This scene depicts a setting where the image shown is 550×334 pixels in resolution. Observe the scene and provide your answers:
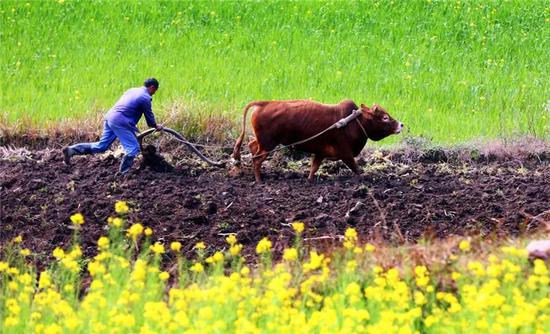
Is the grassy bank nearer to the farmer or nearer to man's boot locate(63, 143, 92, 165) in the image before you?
the farmer

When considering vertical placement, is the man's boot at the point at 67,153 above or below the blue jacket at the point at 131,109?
below

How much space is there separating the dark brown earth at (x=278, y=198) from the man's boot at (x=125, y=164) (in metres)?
0.13

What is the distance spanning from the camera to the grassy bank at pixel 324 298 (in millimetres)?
7160

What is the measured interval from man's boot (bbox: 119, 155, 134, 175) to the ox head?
96.4 inches

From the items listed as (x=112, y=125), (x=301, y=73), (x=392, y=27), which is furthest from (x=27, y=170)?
(x=392, y=27)

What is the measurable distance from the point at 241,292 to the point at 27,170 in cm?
578

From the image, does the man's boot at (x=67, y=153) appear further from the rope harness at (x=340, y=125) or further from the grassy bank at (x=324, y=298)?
the grassy bank at (x=324, y=298)

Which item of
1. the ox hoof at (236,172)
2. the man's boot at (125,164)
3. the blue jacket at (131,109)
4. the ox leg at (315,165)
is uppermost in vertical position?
the blue jacket at (131,109)

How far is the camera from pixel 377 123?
1288 centimetres

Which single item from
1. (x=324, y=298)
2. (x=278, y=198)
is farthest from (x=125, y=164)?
(x=324, y=298)

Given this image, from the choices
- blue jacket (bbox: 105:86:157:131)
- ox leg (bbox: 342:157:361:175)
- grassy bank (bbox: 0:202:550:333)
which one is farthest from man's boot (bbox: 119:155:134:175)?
grassy bank (bbox: 0:202:550:333)

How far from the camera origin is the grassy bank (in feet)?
23.5

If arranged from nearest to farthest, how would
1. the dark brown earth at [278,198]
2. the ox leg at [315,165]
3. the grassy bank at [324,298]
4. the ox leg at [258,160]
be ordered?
1. the grassy bank at [324,298]
2. the dark brown earth at [278,198]
3. the ox leg at [258,160]
4. the ox leg at [315,165]

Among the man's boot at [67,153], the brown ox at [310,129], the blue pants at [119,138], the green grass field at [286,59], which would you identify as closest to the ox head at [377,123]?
the brown ox at [310,129]
